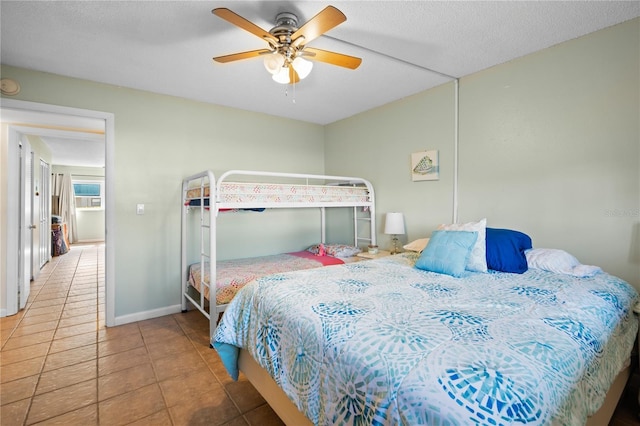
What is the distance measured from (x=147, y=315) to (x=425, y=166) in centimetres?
330

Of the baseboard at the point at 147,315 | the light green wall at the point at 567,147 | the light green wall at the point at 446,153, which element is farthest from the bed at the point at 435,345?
the baseboard at the point at 147,315

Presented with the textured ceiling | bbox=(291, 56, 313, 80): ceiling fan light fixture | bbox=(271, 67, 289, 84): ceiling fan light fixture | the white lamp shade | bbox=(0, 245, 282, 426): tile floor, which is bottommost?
bbox=(0, 245, 282, 426): tile floor

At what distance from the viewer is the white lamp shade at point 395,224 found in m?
3.20

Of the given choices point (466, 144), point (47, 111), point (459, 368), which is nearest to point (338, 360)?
point (459, 368)

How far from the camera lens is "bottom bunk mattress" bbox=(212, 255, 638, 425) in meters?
0.82

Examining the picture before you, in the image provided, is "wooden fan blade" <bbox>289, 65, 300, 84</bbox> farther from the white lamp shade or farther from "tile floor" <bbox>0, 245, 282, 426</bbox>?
"tile floor" <bbox>0, 245, 282, 426</bbox>

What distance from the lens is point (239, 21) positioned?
1.54 metres

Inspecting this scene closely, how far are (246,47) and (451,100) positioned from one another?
6.37 feet

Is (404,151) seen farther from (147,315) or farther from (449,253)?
(147,315)

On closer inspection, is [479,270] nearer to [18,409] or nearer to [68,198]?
[18,409]

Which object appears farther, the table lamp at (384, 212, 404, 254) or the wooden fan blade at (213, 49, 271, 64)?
the table lamp at (384, 212, 404, 254)

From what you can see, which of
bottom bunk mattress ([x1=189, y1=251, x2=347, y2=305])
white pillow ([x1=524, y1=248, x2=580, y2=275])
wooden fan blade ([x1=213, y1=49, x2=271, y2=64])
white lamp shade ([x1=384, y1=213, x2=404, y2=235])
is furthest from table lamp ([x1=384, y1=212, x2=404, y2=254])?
wooden fan blade ([x1=213, y1=49, x2=271, y2=64])

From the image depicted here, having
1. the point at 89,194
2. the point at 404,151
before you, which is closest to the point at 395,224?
the point at 404,151

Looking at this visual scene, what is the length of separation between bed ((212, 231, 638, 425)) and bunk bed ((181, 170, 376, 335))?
93 cm
